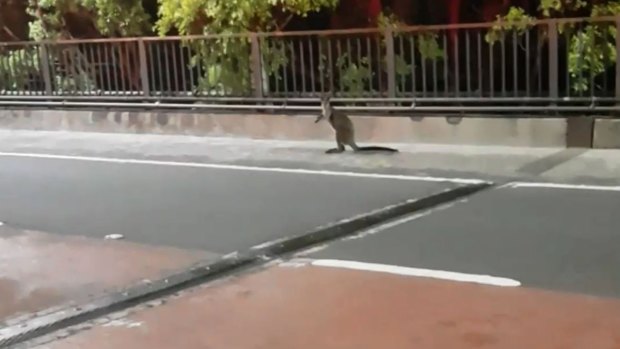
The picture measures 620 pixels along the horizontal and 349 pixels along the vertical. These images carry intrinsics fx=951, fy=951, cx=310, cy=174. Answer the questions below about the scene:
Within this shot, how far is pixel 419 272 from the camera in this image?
602 centimetres

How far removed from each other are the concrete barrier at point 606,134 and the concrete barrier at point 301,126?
0.34 meters

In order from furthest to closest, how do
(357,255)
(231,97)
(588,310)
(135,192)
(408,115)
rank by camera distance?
(231,97)
(408,115)
(135,192)
(357,255)
(588,310)

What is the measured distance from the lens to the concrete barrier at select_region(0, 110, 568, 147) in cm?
1086

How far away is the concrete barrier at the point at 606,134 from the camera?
404 inches

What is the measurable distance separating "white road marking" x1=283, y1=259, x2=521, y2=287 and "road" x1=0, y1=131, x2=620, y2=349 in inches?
0.7

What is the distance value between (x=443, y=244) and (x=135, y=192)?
384 centimetres

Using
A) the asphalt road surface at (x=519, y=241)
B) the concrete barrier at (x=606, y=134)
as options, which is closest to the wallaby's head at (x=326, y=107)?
the concrete barrier at (x=606, y=134)

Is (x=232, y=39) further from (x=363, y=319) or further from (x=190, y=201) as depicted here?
(x=363, y=319)

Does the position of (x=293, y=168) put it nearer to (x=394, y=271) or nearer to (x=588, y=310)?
(x=394, y=271)

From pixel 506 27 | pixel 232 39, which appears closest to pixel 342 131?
pixel 506 27

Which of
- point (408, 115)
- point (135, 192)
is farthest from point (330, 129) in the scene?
point (135, 192)

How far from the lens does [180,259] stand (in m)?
6.68

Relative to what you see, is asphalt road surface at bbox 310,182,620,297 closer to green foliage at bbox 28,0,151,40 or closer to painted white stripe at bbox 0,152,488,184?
painted white stripe at bbox 0,152,488,184

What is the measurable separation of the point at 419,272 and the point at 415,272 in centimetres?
3
